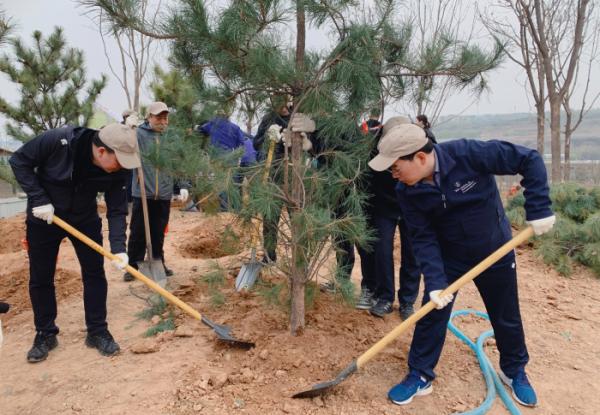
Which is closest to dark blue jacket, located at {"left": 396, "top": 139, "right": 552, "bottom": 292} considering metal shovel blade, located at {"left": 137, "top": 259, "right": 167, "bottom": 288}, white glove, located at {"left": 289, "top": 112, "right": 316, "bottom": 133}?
white glove, located at {"left": 289, "top": 112, "right": 316, "bottom": 133}

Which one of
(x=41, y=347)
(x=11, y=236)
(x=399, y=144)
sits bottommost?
A: (x=41, y=347)

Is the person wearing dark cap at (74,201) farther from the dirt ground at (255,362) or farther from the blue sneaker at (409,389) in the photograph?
the blue sneaker at (409,389)

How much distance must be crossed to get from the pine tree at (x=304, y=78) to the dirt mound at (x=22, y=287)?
2220mm

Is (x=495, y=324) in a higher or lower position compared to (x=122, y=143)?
lower

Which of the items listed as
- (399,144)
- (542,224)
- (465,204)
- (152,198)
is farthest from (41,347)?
(542,224)

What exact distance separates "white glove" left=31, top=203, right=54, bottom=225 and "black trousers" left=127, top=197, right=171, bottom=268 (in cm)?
142

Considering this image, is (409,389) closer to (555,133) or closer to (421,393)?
(421,393)

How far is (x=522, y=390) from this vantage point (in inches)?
92.7

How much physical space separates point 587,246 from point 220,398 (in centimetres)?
405

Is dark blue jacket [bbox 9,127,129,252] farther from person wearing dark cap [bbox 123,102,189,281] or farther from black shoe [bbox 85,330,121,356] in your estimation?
person wearing dark cap [bbox 123,102,189,281]

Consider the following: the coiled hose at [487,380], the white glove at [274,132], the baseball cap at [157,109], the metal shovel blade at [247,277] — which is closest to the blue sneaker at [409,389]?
the coiled hose at [487,380]

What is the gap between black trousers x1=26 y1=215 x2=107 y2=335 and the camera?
270 cm

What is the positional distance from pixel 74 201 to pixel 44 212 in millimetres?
204

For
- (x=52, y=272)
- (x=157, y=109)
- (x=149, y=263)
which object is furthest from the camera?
(x=149, y=263)
